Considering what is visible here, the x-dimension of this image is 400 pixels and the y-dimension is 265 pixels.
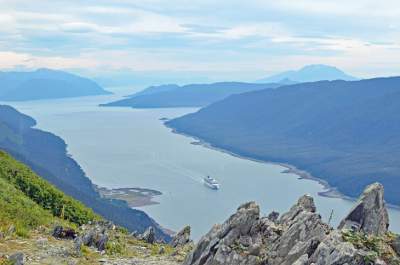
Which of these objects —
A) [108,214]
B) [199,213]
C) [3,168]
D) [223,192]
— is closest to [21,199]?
[3,168]

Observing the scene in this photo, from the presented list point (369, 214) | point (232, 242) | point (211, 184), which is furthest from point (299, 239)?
point (211, 184)

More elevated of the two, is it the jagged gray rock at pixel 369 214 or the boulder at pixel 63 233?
the jagged gray rock at pixel 369 214

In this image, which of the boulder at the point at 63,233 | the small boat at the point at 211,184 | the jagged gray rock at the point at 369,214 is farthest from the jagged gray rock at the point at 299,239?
the small boat at the point at 211,184

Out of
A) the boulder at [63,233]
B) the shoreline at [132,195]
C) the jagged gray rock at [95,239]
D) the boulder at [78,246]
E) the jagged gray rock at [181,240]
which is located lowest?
the shoreline at [132,195]

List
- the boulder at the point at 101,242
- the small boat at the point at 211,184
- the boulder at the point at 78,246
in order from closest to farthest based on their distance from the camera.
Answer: the boulder at the point at 78,246 → the boulder at the point at 101,242 → the small boat at the point at 211,184

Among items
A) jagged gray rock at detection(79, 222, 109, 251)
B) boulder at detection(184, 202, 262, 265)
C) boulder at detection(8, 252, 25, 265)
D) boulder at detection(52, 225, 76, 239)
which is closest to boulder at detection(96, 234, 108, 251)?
jagged gray rock at detection(79, 222, 109, 251)

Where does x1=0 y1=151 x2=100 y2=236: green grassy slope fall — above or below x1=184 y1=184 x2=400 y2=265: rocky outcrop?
below

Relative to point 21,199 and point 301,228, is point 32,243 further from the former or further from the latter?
point 301,228

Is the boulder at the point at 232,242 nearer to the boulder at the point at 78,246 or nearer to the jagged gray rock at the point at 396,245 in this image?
the boulder at the point at 78,246

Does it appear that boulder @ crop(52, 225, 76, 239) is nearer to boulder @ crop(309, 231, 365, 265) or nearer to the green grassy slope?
the green grassy slope
